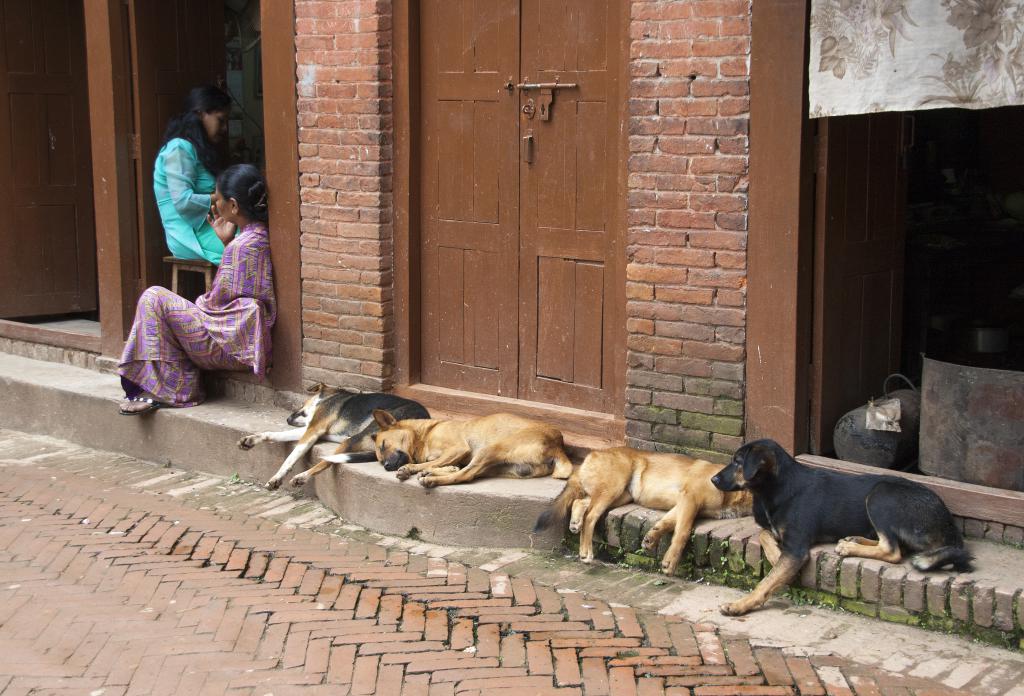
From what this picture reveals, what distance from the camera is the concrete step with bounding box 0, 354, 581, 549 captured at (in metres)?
6.45

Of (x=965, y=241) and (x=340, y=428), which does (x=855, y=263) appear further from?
(x=340, y=428)

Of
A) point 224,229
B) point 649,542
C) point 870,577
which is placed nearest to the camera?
point 870,577

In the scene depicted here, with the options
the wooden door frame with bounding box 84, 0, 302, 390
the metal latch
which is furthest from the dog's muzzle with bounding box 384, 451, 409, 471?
the metal latch

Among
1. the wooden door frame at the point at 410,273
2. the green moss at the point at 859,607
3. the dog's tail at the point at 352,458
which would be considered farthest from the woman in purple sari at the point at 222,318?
the green moss at the point at 859,607

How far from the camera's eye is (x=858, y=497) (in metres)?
5.57

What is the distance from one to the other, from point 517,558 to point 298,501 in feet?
5.68

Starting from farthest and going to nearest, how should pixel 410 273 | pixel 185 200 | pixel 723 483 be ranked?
pixel 185 200 < pixel 410 273 < pixel 723 483

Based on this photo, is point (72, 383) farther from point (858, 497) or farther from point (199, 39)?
point (858, 497)

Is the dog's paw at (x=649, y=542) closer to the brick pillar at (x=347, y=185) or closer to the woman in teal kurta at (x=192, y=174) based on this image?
the brick pillar at (x=347, y=185)

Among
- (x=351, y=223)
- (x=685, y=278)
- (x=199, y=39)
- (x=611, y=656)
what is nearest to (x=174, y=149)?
(x=199, y=39)

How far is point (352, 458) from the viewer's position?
703cm

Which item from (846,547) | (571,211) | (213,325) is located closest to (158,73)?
(213,325)

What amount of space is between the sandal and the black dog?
4.25 metres

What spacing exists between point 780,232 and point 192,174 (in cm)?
451
